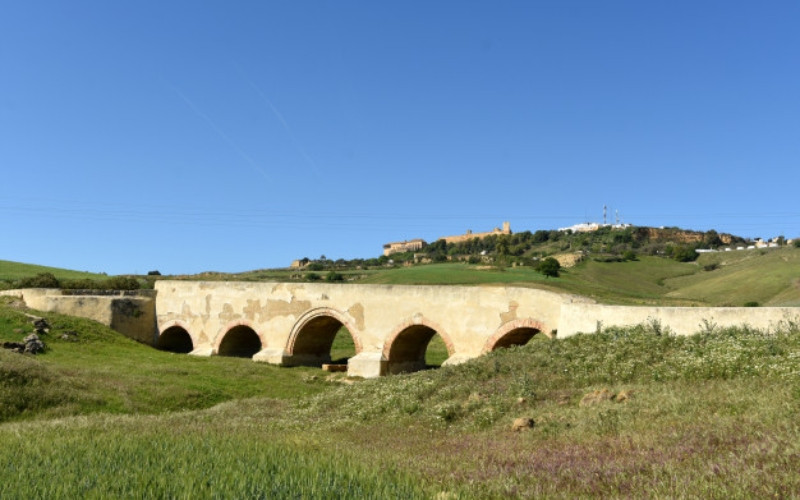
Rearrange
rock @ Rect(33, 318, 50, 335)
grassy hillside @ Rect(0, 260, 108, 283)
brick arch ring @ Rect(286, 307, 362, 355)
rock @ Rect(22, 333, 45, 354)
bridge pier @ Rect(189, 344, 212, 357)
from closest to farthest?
rock @ Rect(22, 333, 45, 354) < rock @ Rect(33, 318, 50, 335) < brick arch ring @ Rect(286, 307, 362, 355) < bridge pier @ Rect(189, 344, 212, 357) < grassy hillside @ Rect(0, 260, 108, 283)

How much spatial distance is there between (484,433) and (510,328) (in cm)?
1145

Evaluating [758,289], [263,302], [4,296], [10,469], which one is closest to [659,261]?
[758,289]

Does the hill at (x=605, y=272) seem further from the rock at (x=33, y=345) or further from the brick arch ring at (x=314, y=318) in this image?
the rock at (x=33, y=345)

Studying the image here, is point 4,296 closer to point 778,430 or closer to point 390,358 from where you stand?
point 390,358

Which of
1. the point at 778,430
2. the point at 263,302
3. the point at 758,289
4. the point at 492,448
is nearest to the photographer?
the point at 778,430

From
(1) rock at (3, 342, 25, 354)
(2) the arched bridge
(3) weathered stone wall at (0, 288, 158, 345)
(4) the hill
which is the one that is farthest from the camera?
(4) the hill

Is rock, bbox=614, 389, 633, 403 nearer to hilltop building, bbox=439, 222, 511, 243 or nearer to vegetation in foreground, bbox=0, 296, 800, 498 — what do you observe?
vegetation in foreground, bbox=0, 296, 800, 498

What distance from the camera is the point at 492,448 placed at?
7156 millimetres

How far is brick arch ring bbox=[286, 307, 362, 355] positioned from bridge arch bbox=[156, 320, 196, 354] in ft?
22.8

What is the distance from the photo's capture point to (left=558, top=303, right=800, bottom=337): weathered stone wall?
1275 centimetres

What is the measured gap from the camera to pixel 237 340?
30516mm

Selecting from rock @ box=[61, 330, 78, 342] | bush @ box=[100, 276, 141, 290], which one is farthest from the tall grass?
bush @ box=[100, 276, 141, 290]

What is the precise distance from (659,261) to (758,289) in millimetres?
28009

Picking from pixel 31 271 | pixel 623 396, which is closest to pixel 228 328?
pixel 623 396
